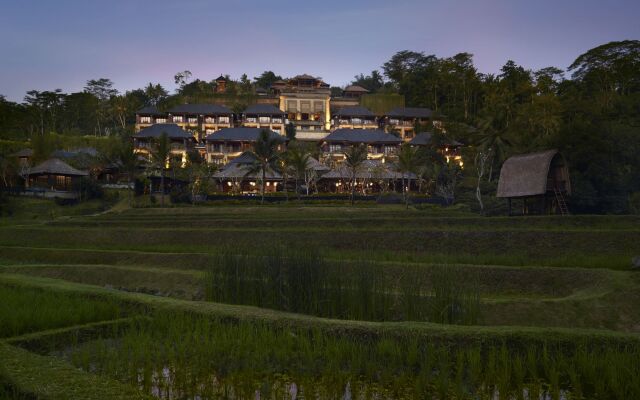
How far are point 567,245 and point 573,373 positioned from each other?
48.0 feet

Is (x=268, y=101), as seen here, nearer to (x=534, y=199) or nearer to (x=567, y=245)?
(x=534, y=199)

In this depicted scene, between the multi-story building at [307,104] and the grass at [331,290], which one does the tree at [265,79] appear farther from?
the grass at [331,290]

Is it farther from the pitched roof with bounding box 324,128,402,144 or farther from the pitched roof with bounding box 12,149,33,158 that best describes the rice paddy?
the pitched roof with bounding box 324,128,402,144

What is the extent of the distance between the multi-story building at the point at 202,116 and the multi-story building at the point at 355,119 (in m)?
18.1

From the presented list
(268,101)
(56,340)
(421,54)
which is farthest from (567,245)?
(421,54)

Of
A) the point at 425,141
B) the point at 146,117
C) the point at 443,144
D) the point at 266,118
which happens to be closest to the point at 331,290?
the point at 443,144

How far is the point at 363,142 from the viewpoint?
2788 inches

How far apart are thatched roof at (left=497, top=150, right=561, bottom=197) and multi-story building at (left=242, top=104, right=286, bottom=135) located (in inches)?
2097

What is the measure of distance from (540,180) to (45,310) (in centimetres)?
2856

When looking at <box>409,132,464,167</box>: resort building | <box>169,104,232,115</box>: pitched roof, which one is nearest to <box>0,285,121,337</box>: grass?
<box>409,132,464,167</box>: resort building

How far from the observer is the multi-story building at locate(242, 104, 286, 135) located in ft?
271

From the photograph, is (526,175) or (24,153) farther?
(24,153)

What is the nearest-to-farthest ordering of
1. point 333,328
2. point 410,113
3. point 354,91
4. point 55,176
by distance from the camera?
point 333,328 < point 55,176 < point 410,113 < point 354,91

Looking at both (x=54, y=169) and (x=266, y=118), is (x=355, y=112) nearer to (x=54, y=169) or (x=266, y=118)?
(x=266, y=118)
